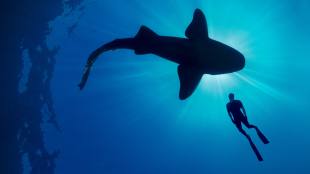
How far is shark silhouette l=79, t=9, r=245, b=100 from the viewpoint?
265 inches

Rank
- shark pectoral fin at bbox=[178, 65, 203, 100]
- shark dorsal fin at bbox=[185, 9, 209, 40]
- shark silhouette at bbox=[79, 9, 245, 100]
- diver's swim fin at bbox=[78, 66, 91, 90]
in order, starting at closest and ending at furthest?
diver's swim fin at bbox=[78, 66, 91, 90] → shark silhouette at bbox=[79, 9, 245, 100] → shark dorsal fin at bbox=[185, 9, 209, 40] → shark pectoral fin at bbox=[178, 65, 203, 100]

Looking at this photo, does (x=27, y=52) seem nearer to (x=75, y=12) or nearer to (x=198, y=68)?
(x=75, y=12)

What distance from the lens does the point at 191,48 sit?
267 inches

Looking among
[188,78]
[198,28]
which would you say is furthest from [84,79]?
[198,28]

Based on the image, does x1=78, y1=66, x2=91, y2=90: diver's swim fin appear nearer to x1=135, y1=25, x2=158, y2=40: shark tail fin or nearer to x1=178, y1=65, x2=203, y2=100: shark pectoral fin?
x1=135, y1=25, x2=158, y2=40: shark tail fin

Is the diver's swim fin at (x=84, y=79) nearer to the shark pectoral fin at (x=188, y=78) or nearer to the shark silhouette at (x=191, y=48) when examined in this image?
the shark silhouette at (x=191, y=48)

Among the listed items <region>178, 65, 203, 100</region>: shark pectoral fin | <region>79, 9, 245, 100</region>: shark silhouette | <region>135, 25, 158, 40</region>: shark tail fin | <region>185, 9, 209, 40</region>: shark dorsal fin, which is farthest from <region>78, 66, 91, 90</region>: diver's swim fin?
<region>185, 9, 209, 40</region>: shark dorsal fin

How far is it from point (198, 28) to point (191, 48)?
1.80ft

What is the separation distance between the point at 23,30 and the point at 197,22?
20619 millimetres

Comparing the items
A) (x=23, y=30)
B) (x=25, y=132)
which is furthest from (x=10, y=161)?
(x=23, y=30)

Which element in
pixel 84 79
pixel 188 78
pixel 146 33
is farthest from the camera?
pixel 188 78

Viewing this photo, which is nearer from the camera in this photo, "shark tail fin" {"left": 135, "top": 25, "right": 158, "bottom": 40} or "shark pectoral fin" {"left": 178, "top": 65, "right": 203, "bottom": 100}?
"shark tail fin" {"left": 135, "top": 25, "right": 158, "bottom": 40}

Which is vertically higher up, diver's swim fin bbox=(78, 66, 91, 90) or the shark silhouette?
the shark silhouette

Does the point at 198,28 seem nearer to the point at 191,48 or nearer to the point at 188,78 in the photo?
the point at 191,48
